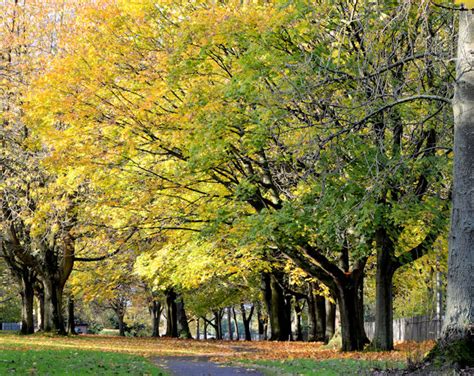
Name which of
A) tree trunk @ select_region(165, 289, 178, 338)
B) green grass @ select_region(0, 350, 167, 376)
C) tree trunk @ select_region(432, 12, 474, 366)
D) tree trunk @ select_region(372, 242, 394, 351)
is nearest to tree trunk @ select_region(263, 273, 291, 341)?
tree trunk @ select_region(165, 289, 178, 338)

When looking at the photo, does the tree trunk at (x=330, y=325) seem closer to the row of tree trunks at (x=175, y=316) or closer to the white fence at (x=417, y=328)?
the white fence at (x=417, y=328)

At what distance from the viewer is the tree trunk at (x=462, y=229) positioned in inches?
360

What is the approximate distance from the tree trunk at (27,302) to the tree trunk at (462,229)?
2841 cm

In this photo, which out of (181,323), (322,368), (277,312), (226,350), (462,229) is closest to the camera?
(462,229)

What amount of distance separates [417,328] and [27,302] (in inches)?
862

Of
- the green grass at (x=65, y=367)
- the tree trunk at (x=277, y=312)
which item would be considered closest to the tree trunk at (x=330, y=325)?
the tree trunk at (x=277, y=312)

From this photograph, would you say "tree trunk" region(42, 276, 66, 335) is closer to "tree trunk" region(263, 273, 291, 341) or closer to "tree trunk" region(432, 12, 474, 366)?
"tree trunk" region(263, 273, 291, 341)

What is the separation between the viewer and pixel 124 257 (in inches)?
1367

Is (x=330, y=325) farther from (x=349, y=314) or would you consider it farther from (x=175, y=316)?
(x=175, y=316)

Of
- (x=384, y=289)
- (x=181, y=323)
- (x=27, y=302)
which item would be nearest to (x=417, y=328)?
(x=384, y=289)

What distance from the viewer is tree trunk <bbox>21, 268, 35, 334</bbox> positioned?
33531 millimetres

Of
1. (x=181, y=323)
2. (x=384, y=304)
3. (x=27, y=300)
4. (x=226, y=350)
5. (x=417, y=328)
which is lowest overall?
(x=181, y=323)

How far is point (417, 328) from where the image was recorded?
1368 inches

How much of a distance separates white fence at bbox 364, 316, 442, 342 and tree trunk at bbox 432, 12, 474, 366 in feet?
70.1
